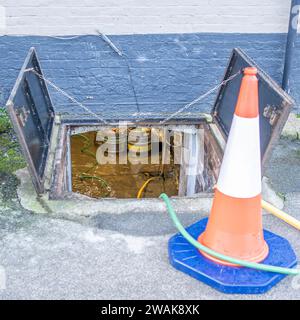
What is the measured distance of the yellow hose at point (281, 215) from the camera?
333 cm

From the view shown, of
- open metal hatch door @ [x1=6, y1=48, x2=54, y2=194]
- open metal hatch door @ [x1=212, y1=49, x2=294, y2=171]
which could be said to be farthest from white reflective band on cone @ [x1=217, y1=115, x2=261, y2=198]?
open metal hatch door @ [x1=6, y1=48, x2=54, y2=194]

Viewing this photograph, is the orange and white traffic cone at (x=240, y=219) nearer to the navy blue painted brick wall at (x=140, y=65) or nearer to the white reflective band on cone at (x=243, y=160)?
the white reflective band on cone at (x=243, y=160)

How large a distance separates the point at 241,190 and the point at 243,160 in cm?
18

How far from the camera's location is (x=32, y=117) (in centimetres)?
384

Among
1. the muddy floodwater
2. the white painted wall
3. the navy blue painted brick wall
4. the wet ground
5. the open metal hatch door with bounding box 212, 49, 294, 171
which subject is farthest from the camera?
the muddy floodwater

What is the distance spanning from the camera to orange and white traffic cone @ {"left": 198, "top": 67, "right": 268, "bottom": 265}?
9.21 ft

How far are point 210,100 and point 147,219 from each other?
2.37 m

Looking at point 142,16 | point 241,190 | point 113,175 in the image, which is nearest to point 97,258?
point 241,190

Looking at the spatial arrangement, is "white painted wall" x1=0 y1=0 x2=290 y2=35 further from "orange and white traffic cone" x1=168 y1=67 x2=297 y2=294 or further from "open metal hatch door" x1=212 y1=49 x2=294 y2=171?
"orange and white traffic cone" x1=168 y1=67 x2=297 y2=294

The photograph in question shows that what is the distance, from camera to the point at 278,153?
457 cm

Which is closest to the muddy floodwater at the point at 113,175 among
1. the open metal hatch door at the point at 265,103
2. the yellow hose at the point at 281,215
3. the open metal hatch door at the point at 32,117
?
the open metal hatch door at the point at 32,117

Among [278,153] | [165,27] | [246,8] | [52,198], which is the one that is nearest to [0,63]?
[165,27]

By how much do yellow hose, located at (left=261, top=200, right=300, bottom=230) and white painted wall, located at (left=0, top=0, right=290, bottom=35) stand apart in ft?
7.83
